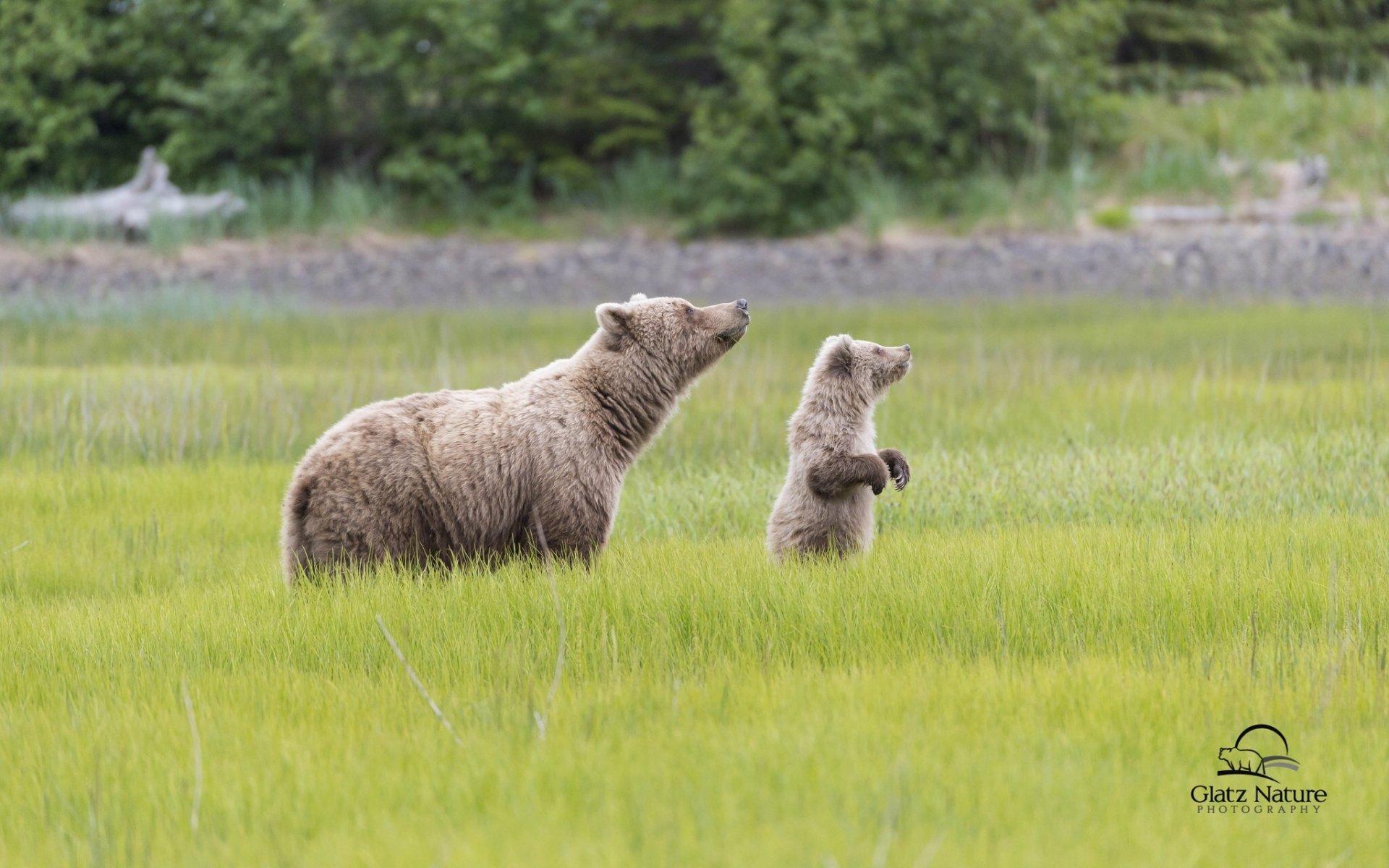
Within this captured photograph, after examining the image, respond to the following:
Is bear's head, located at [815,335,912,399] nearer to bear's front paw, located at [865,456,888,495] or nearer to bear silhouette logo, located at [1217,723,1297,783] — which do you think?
bear's front paw, located at [865,456,888,495]

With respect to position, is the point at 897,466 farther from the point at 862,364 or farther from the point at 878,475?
the point at 862,364

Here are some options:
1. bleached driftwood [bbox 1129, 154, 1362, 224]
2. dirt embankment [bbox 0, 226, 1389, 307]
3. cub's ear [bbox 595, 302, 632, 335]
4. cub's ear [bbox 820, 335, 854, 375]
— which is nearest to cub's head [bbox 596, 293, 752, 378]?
cub's ear [bbox 595, 302, 632, 335]

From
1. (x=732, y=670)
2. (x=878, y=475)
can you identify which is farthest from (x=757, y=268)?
(x=732, y=670)

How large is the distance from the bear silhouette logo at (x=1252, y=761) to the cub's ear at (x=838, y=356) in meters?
2.37

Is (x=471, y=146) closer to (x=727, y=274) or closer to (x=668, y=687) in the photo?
(x=727, y=274)

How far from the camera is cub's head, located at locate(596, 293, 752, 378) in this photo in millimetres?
5754

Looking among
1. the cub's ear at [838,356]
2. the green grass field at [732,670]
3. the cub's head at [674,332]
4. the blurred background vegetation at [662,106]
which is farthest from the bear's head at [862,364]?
the blurred background vegetation at [662,106]

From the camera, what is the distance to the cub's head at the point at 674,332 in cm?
575

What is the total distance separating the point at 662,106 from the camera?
27609 mm

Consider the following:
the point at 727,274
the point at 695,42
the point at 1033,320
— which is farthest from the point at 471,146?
the point at 1033,320

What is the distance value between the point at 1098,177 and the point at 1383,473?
1720 centimetres

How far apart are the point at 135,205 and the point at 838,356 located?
2135cm

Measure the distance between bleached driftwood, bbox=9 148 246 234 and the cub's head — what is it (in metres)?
19.2

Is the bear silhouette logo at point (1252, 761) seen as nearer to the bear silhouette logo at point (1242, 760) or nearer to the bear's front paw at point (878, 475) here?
the bear silhouette logo at point (1242, 760)
